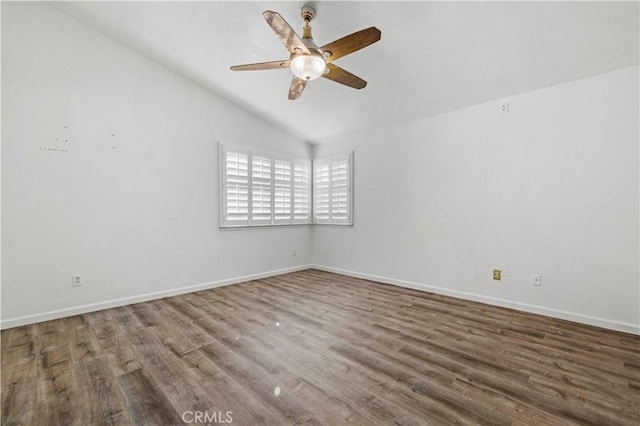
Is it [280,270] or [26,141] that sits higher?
[26,141]

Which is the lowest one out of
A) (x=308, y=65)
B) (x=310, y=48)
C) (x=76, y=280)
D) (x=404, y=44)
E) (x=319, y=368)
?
(x=319, y=368)

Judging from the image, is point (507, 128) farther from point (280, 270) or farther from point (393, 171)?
point (280, 270)

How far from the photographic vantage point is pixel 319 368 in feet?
6.61

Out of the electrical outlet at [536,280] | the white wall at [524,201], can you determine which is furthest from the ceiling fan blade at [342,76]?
the electrical outlet at [536,280]

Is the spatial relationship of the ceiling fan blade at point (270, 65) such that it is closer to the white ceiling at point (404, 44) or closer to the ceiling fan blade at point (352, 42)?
the ceiling fan blade at point (352, 42)

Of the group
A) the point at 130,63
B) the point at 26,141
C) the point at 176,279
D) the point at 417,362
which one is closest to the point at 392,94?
the point at 417,362

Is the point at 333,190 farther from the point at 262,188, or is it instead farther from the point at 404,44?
the point at 404,44

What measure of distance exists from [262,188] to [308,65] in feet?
9.20

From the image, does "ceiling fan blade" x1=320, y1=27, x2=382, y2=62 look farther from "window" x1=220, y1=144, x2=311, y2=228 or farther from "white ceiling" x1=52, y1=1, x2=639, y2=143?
"window" x1=220, y1=144, x2=311, y2=228

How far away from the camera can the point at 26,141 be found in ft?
9.36

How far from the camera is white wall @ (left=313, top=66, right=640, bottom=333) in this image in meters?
2.68

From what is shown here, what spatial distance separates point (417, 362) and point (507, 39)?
2.83 meters

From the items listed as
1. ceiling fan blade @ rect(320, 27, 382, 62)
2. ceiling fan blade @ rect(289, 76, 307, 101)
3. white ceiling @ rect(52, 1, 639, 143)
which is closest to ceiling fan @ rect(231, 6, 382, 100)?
ceiling fan blade @ rect(320, 27, 382, 62)

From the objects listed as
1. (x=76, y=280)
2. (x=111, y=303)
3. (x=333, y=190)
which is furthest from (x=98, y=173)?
(x=333, y=190)
